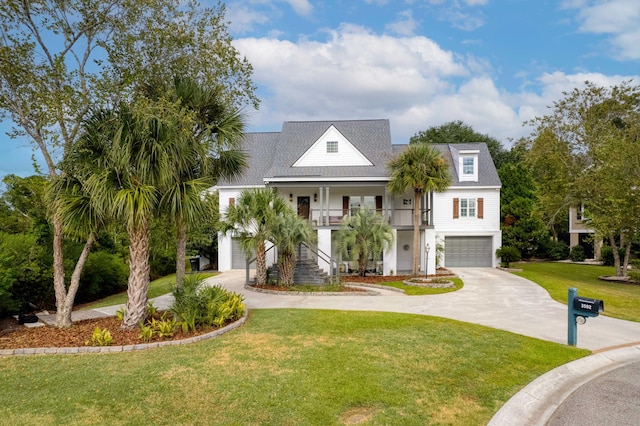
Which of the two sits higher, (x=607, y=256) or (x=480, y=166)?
(x=480, y=166)

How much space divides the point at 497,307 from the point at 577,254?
26.4 m

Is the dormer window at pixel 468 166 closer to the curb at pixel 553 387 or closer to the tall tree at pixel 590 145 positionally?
the tall tree at pixel 590 145

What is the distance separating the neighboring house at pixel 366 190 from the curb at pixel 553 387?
503 inches

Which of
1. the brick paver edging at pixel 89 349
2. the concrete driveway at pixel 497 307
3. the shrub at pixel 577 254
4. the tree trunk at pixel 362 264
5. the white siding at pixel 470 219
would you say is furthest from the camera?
the shrub at pixel 577 254

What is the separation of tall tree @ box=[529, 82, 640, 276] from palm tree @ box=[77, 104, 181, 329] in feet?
67.2

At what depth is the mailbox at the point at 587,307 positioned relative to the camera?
25.5 feet

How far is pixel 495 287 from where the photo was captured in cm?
1670

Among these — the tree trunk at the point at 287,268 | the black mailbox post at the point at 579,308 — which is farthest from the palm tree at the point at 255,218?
the black mailbox post at the point at 579,308

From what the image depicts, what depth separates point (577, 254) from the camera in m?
33.4

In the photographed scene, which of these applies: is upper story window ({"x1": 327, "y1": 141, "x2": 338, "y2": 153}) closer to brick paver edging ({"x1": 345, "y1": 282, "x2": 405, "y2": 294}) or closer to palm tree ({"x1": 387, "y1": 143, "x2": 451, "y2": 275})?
palm tree ({"x1": 387, "y1": 143, "x2": 451, "y2": 275})

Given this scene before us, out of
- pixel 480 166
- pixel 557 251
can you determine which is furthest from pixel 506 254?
pixel 557 251

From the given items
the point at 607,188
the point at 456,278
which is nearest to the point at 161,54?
the point at 456,278

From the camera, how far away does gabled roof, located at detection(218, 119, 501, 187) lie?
2122 cm

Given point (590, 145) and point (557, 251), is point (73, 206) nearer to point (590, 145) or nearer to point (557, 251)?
point (590, 145)
